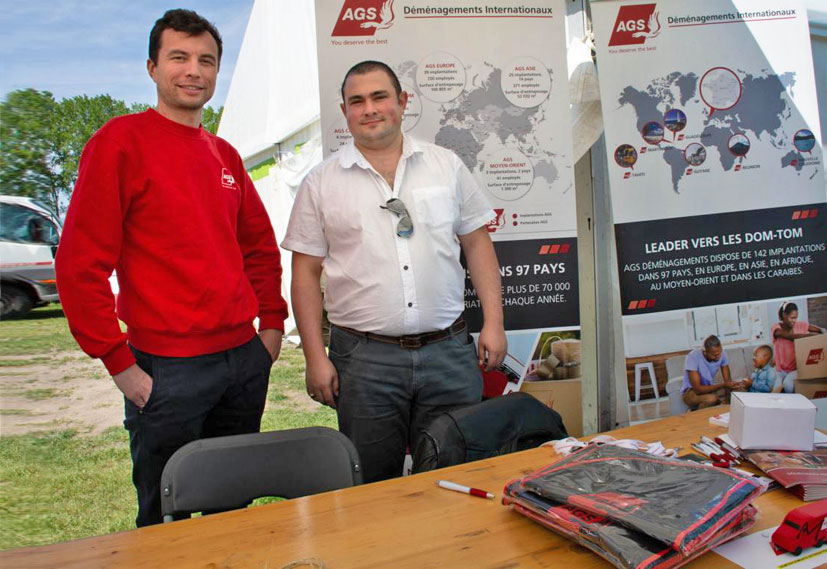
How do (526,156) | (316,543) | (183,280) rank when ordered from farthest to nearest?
(526,156), (183,280), (316,543)

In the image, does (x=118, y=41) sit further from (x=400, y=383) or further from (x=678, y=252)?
(x=678, y=252)

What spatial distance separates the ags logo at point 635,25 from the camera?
2877 millimetres

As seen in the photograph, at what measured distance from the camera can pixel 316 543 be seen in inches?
45.0

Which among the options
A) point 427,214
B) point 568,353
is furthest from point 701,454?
point 568,353

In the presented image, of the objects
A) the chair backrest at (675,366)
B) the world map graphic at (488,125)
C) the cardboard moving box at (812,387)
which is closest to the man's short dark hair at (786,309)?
the cardboard moving box at (812,387)

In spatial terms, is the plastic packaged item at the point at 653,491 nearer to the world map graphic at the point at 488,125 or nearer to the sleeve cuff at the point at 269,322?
the sleeve cuff at the point at 269,322

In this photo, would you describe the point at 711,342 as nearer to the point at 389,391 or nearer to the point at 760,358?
the point at 760,358

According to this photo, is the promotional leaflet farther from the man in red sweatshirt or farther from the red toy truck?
the red toy truck

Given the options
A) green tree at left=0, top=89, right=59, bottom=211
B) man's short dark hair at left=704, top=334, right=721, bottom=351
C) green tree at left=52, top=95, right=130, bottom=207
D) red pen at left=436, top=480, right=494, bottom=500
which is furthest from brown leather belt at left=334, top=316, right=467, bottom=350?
green tree at left=52, top=95, right=130, bottom=207

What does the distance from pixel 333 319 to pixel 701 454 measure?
1.20 m

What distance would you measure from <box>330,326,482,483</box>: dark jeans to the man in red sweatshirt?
13.3 inches

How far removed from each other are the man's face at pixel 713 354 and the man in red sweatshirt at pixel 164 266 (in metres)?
2.18

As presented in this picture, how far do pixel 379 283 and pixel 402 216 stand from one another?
24cm

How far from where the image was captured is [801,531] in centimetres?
106
